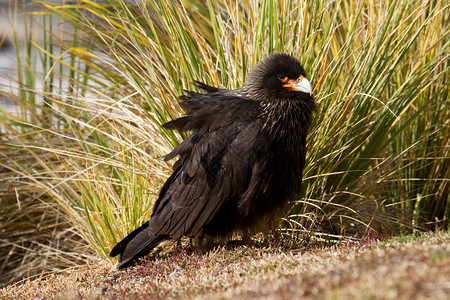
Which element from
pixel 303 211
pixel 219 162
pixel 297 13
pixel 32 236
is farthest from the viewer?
pixel 32 236

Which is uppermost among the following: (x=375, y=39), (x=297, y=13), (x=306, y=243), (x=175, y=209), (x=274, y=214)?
(x=297, y=13)

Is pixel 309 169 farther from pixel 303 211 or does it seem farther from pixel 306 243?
pixel 306 243

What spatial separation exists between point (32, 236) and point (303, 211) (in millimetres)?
2605

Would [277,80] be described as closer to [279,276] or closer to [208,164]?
[208,164]

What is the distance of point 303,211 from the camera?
11.3ft

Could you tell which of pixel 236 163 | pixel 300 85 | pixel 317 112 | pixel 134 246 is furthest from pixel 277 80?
pixel 134 246

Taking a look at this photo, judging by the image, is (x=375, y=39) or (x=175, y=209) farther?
(x=375, y=39)

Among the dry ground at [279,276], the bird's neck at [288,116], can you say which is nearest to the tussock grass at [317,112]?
the bird's neck at [288,116]

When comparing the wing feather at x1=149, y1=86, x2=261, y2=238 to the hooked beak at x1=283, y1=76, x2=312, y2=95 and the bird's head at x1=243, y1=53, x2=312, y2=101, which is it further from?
the hooked beak at x1=283, y1=76, x2=312, y2=95

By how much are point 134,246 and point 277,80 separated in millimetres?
1379

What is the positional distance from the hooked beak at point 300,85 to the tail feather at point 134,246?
4.02 ft

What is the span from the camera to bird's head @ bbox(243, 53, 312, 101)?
3.19m

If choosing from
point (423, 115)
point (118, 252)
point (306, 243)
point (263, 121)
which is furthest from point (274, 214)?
point (423, 115)

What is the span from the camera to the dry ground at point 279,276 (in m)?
1.50
